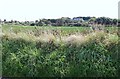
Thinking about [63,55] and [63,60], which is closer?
[63,60]

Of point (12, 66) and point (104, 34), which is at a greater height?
point (104, 34)

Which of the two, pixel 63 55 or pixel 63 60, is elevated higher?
pixel 63 55

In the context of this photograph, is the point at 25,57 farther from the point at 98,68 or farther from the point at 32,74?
the point at 98,68

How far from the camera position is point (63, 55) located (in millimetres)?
10164

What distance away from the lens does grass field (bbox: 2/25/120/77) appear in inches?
376

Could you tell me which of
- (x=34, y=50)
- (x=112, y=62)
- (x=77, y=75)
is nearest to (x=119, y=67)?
(x=112, y=62)

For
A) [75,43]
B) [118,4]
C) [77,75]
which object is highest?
[118,4]

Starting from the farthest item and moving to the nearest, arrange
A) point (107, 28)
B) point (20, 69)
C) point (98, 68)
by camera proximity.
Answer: point (107, 28) < point (20, 69) < point (98, 68)

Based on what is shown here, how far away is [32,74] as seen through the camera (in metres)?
9.83

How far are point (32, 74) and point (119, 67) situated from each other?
8.87ft

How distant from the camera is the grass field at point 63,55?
376 inches

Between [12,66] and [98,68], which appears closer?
[98,68]

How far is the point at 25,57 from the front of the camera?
34.0 feet

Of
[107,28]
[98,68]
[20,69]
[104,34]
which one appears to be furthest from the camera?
[107,28]
